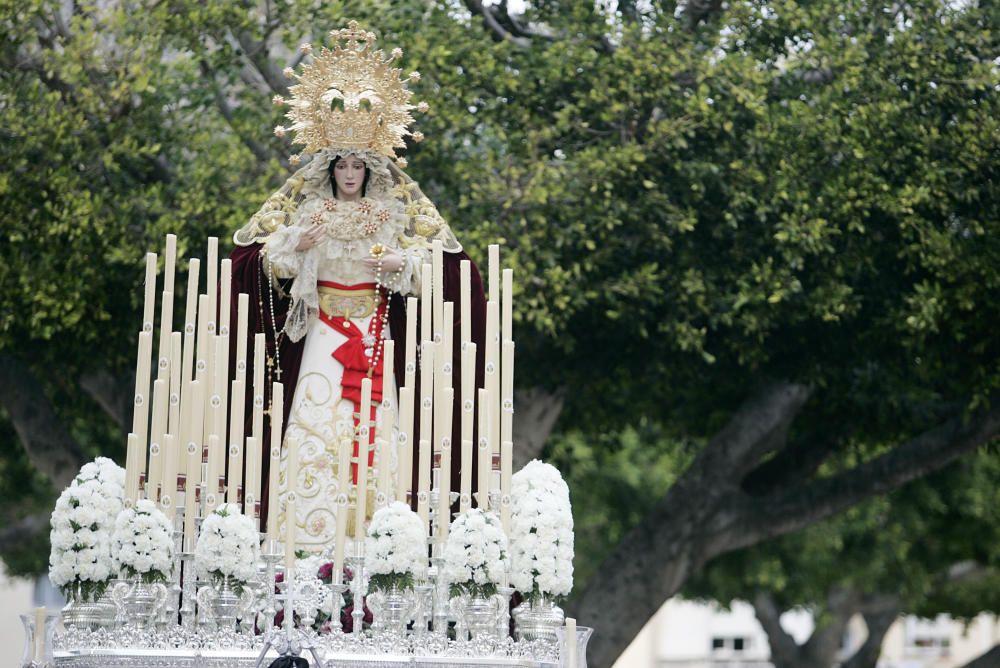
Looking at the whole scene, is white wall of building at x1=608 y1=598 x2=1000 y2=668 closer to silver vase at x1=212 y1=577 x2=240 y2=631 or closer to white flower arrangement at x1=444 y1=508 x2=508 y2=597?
white flower arrangement at x1=444 y1=508 x2=508 y2=597

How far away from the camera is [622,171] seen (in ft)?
49.2

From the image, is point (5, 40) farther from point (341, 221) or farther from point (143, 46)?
point (341, 221)

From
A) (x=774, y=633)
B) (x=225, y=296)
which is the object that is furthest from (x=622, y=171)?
(x=774, y=633)

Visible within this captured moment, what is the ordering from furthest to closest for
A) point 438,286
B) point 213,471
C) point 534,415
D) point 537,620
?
point 534,415 < point 438,286 < point 213,471 < point 537,620

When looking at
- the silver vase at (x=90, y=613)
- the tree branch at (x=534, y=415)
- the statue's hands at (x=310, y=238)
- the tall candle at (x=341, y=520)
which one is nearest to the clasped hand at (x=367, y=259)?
the statue's hands at (x=310, y=238)

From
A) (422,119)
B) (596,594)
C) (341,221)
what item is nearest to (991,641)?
(596,594)

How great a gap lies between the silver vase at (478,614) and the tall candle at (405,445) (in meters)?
0.63

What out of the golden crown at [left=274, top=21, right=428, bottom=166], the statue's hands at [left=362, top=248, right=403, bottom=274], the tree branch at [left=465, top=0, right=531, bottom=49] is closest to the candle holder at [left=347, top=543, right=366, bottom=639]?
the statue's hands at [left=362, top=248, right=403, bottom=274]

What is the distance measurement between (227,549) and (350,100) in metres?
3.00

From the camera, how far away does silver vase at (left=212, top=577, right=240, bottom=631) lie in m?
8.42

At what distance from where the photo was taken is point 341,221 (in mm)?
10320

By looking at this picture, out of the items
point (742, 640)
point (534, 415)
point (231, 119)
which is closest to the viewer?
point (231, 119)

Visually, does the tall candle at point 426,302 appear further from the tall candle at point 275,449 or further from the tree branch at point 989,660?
the tree branch at point 989,660

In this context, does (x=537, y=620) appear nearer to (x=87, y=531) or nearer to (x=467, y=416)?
(x=467, y=416)
